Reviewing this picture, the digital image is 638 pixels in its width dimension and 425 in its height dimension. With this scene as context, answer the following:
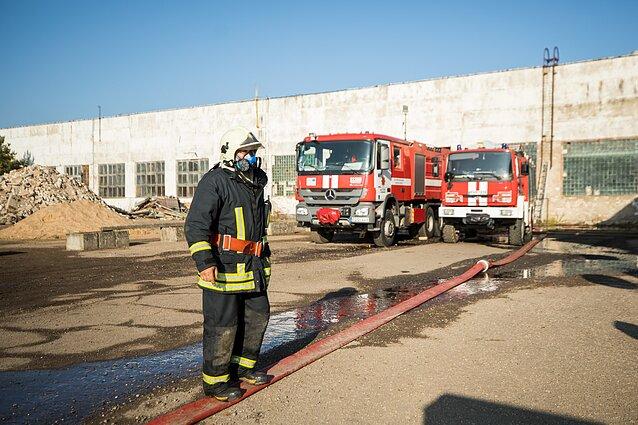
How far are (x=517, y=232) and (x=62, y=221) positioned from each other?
48.4ft

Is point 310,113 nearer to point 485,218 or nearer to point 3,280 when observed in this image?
point 485,218

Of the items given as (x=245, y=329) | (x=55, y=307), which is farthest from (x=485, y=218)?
(x=245, y=329)

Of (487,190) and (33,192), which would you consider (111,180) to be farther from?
(487,190)

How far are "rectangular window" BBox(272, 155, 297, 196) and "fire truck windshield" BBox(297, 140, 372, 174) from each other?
15256mm

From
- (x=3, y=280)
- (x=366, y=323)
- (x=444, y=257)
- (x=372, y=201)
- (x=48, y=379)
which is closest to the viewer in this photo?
(x=48, y=379)

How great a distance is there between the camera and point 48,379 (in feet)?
13.3

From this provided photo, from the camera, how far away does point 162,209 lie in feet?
92.9

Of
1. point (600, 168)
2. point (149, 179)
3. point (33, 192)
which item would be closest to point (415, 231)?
point (600, 168)

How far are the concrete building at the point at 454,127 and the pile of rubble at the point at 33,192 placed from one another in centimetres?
889

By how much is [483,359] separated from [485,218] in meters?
10.4

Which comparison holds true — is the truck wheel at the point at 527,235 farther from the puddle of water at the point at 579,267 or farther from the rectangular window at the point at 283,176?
the rectangular window at the point at 283,176

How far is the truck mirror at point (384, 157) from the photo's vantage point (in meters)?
13.8

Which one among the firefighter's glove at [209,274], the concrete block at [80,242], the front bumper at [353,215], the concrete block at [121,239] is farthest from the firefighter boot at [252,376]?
the concrete block at [121,239]

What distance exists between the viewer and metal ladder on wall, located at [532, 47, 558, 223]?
2317cm
